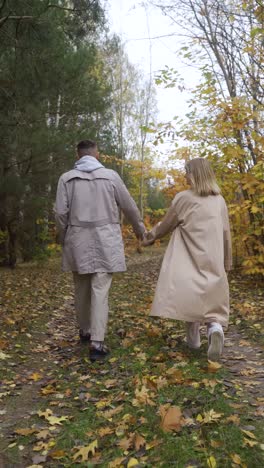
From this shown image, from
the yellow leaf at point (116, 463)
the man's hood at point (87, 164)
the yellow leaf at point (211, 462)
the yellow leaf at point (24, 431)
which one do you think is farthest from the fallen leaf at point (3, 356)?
the yellow leaf at point (211, 462)

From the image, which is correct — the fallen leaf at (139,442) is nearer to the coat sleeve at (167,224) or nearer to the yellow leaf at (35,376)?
the yellow leaf at (35,376)

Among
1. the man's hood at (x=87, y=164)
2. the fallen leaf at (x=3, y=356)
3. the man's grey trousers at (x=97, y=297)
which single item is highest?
the man's hood at (x=87, y=164)

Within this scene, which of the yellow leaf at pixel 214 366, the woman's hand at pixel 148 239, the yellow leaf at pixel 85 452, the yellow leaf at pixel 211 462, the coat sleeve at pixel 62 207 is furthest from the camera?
the woman's hand at pixel 148 239

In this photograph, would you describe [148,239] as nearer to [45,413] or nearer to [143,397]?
[143,397]

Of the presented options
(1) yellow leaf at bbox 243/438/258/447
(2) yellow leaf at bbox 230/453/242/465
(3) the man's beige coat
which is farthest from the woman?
(2) yellow leaf at bbox 230/453/242/465

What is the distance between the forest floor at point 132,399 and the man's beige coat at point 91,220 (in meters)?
0.98

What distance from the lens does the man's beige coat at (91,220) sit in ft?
15.3

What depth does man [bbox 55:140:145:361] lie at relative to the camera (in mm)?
4660

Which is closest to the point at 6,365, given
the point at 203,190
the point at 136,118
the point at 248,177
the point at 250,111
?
the point at 203,190

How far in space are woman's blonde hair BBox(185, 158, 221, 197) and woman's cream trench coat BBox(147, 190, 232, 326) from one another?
0.06 m

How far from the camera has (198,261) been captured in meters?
4.45

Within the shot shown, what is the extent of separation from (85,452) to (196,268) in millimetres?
2068

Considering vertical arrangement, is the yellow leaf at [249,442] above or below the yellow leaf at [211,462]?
above

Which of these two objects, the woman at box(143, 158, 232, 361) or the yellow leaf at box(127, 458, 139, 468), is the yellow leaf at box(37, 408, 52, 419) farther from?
the woman at box(143, 158, 232, 361)
